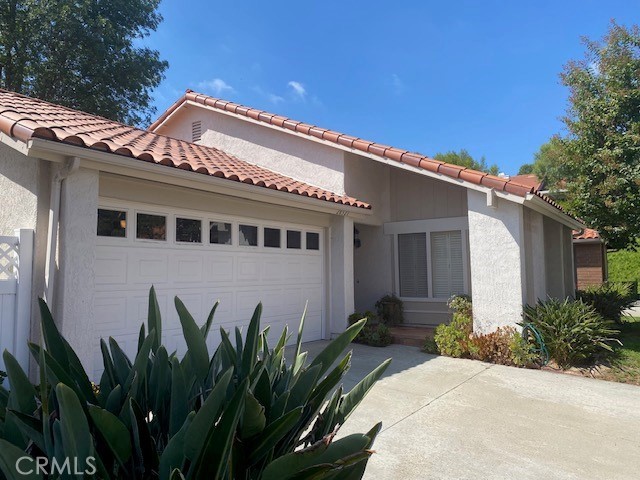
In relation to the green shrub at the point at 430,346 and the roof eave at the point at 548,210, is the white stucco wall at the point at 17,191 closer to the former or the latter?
the green shrub at the point at 430,346

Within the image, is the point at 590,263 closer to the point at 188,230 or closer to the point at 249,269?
the point at 249,269

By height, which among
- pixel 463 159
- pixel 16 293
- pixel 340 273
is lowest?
pixel 16 293

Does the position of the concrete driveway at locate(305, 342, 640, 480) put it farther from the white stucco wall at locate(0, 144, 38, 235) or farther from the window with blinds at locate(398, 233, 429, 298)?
the white stucco wall at locate(0, 144, 38, 235)

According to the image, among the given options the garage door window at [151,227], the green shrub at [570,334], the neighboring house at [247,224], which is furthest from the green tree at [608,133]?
the garage door window at [151,227]

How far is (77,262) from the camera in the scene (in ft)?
17.4

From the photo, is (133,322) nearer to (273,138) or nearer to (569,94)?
(273,138)

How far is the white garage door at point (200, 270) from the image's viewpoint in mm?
6305

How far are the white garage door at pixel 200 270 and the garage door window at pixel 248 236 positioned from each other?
20mm

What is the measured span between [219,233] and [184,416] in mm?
6240

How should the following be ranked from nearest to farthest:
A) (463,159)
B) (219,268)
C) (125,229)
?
(125,229)
(219,268)
(463,159)

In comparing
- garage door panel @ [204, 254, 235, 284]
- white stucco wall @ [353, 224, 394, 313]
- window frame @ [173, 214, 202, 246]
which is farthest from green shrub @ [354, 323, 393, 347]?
window frame @ [173, 214, 202, 246]

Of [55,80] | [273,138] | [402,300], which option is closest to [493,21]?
[273,138]

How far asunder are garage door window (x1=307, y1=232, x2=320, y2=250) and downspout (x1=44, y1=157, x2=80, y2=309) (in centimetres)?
561

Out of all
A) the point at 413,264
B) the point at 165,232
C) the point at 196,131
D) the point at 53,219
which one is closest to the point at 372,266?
the point at 413,264
